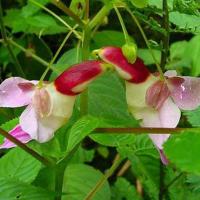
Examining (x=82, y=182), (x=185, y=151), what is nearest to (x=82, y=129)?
(x=185, y=151)

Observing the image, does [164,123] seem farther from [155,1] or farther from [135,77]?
[155,1]

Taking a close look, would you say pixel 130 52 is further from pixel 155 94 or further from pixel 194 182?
pixel 194 182

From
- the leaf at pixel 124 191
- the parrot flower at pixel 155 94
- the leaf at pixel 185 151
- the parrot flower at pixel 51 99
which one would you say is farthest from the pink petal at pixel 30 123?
the leaf at pixel 124 191

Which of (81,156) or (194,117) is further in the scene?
(81,156)

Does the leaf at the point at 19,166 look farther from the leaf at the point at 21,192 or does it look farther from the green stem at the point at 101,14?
the green stem at the point at 101,14

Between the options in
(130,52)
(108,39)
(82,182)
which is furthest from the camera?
(108,39)

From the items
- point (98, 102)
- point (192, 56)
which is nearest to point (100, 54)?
point (98, 102)
